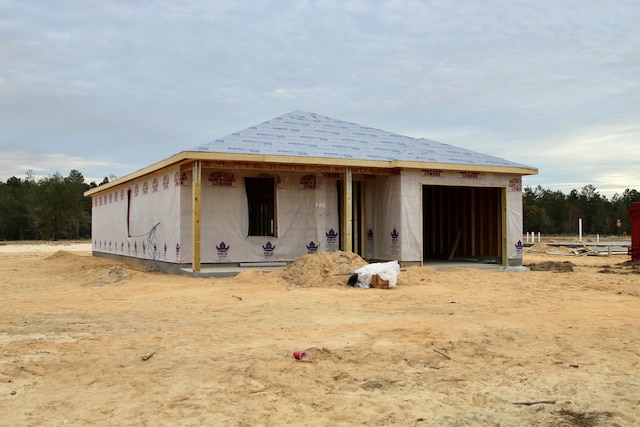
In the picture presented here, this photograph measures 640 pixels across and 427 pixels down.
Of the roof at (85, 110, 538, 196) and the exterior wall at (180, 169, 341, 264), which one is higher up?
the roof at (85, 110, 538, 196)

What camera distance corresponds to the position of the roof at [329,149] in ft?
47.7

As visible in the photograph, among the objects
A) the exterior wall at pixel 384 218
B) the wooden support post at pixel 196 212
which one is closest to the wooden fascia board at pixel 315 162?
the wooden support post at pixel 196 212

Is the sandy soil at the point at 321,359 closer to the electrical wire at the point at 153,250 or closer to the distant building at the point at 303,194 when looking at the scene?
the distant building at the point at 303,194

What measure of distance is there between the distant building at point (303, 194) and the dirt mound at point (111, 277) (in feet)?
5.26

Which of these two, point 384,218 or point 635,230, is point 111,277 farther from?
point 635,230

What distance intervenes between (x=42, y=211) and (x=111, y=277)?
44.8 metres

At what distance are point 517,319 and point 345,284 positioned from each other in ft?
16.0

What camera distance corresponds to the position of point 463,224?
68.4 feet

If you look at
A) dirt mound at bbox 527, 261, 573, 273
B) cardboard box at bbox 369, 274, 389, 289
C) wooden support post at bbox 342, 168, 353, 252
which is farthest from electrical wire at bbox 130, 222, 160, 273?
dirt mound at bbox 527, 261, 573, 273

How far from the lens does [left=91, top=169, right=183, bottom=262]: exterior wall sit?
51.7 feet

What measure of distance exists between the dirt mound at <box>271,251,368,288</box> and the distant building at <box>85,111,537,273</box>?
213 cm

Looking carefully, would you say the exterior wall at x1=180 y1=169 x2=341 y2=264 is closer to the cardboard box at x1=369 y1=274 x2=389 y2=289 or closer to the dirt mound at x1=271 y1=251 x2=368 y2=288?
the dirt mound at x1=271 y1=251 x2=368 y2=288

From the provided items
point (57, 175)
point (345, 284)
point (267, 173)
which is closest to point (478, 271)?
point (345, 284)

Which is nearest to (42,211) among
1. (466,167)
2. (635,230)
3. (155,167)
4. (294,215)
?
(155,167)
